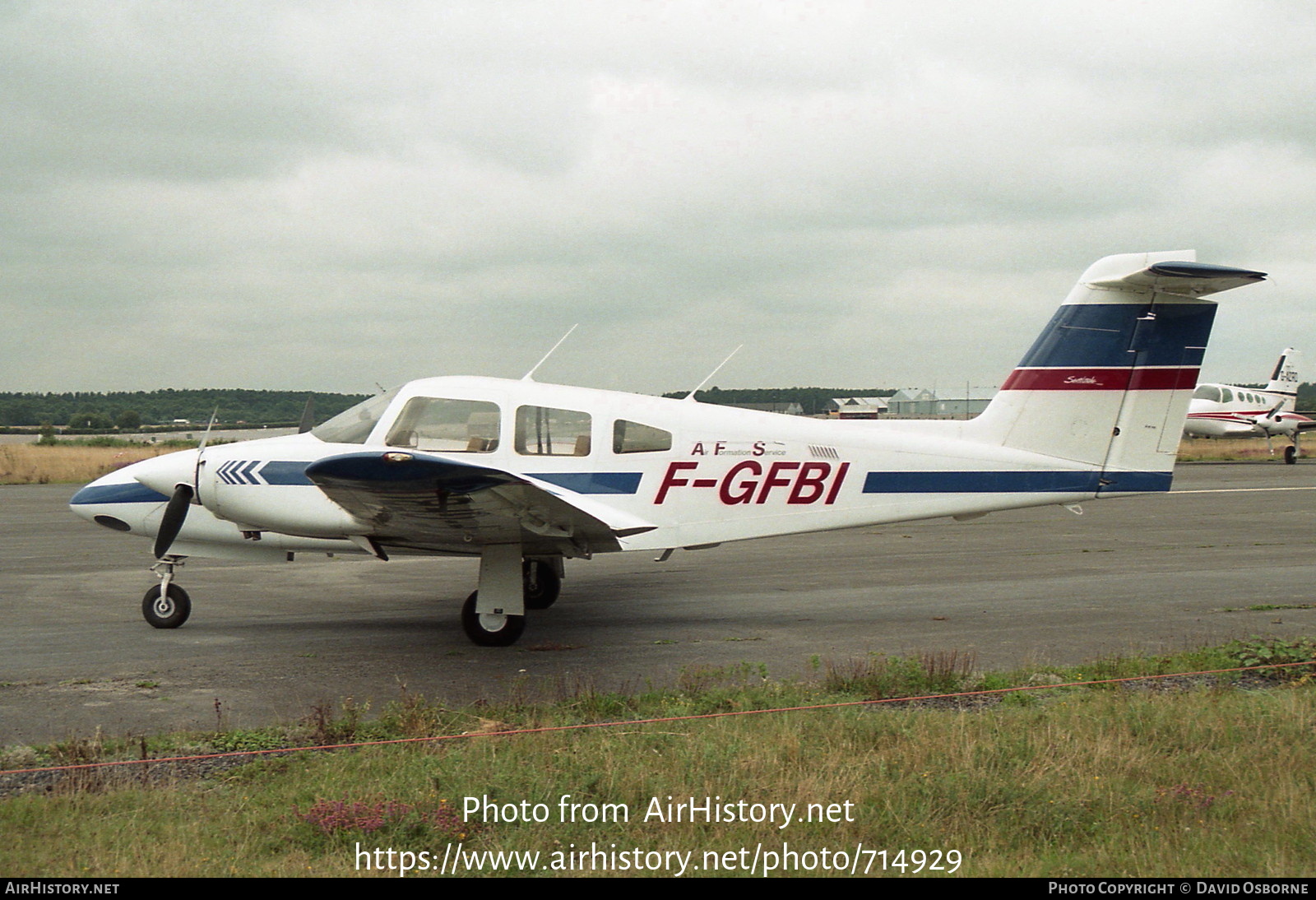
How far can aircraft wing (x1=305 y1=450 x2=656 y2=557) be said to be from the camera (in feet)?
21.9

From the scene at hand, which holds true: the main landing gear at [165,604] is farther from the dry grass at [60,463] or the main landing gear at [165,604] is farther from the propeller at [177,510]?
the dry grass at [60,463]

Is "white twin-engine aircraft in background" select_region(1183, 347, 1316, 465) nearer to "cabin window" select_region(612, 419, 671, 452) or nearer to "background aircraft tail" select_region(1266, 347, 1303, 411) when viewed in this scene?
"background aircraft tail" select_region(1266, 347, 1303, 411)

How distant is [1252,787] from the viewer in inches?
177

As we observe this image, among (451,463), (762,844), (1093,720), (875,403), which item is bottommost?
(762,844)

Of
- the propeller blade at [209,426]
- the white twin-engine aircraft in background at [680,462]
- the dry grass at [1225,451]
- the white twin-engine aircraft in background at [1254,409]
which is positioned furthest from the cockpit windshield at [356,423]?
the white twin-engine aircraft in background at [1254,409]

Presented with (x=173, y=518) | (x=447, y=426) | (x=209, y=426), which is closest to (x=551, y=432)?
(x=447, y=426)

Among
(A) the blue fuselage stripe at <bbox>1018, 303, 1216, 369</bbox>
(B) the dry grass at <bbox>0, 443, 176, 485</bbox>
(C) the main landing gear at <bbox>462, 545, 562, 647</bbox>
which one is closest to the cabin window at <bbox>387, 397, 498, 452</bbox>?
(C) the main landing gear at <bbox>462, 545, 562, 647</bbox>

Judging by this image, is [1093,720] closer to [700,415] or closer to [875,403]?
[700,415]

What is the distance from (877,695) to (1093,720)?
138cm

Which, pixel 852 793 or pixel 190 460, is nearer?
pixel 852 793

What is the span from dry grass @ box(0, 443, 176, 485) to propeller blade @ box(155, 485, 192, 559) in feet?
55.6

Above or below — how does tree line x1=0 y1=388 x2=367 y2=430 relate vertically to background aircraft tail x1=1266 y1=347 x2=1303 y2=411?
below

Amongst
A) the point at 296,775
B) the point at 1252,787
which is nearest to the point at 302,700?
the point at 296,775

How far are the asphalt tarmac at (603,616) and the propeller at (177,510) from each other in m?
0.81
